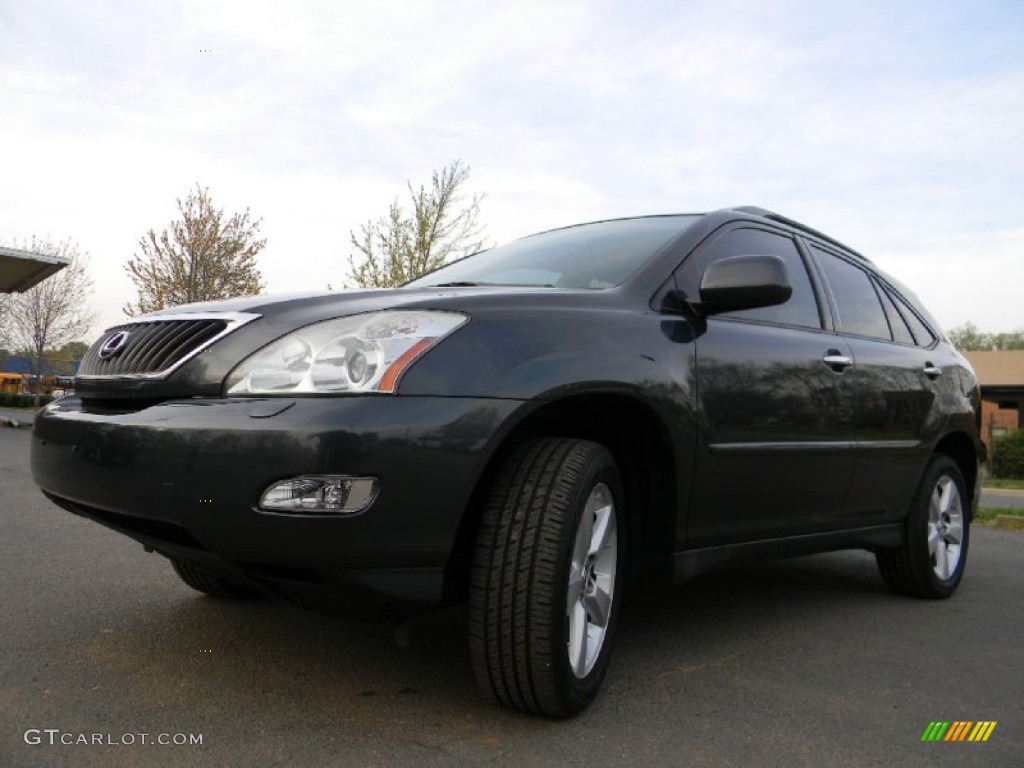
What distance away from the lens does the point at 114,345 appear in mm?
2666

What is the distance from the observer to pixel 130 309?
26.2 metres

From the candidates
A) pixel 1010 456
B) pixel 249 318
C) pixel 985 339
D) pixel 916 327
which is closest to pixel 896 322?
pixel 916 327

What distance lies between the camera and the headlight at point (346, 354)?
216cm

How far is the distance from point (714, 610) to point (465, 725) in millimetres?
1860

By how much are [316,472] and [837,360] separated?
2380 millimetres

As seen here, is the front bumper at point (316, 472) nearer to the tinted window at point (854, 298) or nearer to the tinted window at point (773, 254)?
the tinted window at point (773, 254)

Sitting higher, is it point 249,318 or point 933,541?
point 249,318

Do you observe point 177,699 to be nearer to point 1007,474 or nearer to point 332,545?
point 332,545

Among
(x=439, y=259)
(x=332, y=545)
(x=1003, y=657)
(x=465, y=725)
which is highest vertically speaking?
(x=439, y=259)

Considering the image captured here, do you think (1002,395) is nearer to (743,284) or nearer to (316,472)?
(743,284)

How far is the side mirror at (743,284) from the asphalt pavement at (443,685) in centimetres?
122

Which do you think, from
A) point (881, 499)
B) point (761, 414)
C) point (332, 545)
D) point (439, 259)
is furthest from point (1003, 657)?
point (439, 259)

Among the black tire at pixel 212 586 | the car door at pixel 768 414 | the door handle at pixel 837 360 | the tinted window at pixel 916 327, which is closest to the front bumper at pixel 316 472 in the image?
the car door at pixel 768 414

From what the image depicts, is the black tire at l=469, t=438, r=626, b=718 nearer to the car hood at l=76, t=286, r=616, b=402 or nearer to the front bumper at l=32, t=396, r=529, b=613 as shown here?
the front bumper at l=32, t=396, r=529, b=613
